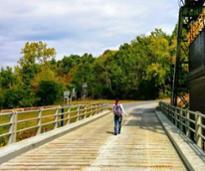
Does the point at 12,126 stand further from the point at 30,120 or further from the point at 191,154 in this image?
the point at 191,154

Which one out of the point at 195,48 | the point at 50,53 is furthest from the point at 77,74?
the point at 195,48

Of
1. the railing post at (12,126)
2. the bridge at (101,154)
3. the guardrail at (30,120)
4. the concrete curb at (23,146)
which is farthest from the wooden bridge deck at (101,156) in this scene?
the guardrail at (30,120)

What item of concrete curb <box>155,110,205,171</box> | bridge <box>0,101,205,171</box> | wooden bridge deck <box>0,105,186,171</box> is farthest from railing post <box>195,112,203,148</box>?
wooden bridge deck <box>0,105,186,171</box>

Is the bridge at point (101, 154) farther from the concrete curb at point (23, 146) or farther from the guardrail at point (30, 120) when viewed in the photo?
the guardrail at point (30, 120)

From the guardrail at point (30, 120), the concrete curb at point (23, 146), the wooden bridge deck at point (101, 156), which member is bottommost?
the wooden bridge deck at point (101, 156)

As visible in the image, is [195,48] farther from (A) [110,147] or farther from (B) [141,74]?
(B) [141,74]

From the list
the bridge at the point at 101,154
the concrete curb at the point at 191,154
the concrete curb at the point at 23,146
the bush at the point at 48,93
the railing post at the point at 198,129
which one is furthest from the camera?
the bush at the point at 48,93

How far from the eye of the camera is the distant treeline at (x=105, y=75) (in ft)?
292

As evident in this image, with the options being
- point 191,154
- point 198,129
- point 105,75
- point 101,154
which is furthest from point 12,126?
point 105,75

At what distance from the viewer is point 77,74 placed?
11931cm

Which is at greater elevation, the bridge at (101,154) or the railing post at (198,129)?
the railing post at (198,129)

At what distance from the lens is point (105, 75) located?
116 metres

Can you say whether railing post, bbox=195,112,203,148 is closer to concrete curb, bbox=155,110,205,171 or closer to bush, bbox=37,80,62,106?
concrete curb, bbox=155,110,205,171

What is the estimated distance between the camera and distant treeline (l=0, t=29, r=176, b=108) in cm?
8888
